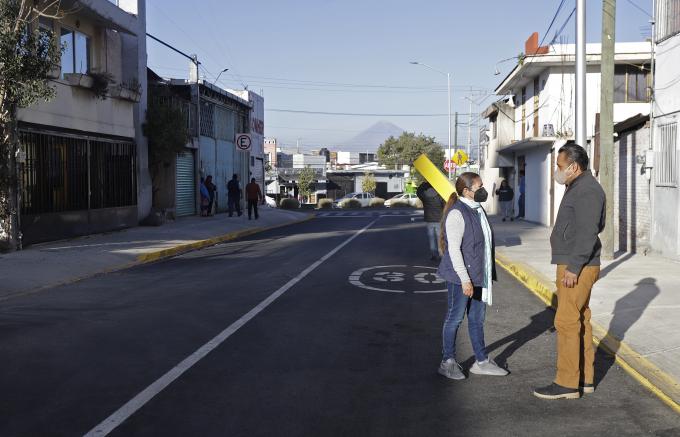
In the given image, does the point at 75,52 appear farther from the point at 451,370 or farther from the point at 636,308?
the point at 451,370

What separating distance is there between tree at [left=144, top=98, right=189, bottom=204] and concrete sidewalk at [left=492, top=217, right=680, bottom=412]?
42.4 ft

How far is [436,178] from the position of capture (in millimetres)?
6812

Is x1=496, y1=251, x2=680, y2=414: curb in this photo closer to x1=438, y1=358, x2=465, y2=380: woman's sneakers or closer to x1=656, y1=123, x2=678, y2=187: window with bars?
x1=438, y1=358, x2=465, y2=380: woman's sneakers

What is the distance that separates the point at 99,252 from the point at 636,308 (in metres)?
10.9

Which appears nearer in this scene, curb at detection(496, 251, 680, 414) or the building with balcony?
curb at detection(496, 251, 680, 414)

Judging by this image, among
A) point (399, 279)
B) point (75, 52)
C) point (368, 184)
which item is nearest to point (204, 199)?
point (75, 52)

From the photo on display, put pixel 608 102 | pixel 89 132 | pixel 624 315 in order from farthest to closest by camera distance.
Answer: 1. pixel 89 132
2. pixel 608 102
3. pixel 624 315

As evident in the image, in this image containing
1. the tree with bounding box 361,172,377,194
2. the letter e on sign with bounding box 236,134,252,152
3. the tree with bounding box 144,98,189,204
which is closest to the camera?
the tree with bounding box 144,98,189,204

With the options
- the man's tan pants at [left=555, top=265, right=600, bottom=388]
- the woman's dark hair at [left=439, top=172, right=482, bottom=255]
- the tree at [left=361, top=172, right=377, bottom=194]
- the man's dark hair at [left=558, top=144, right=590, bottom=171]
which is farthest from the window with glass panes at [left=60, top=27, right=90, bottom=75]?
the tree at [left=361, top=172, right=377, bottom=194]

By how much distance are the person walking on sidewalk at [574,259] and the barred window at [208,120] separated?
27338mm

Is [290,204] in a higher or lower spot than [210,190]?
lower

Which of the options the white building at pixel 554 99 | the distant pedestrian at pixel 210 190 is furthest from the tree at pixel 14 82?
the white building at pixel 554 99

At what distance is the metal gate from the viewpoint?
28484mm

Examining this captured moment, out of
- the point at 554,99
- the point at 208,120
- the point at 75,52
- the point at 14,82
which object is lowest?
the point at 14,82
